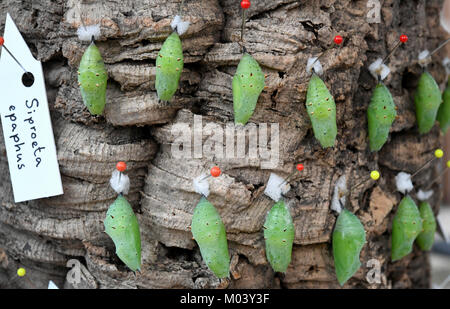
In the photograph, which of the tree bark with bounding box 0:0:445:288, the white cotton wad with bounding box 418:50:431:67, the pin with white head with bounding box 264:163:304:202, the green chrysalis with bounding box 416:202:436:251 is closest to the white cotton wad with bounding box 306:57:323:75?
the tree bark with bounding box 0:0:445:288

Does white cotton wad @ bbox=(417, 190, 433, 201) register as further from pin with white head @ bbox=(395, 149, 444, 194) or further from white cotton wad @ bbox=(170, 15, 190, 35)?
white cotton wad @ bbox=(170, 15, 190, 35)

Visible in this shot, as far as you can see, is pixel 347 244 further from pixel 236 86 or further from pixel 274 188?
pixel 236 86

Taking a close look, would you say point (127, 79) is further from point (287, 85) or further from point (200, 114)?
point (287, 85)

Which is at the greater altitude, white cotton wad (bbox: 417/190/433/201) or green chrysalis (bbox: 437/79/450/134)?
green chrysalis (bbox: 437/79/450/134)

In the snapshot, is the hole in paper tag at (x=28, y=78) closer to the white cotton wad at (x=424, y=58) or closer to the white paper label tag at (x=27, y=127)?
the white paper label tag at (x=27, y=127)

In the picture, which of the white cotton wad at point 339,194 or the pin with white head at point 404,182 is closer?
the white cotton wad at point 339,194

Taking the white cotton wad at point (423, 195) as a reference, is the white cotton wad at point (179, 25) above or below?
above

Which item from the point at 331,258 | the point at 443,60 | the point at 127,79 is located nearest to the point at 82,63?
the point at 127,79

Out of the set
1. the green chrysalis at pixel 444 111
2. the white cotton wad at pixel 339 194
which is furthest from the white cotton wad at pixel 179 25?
the green chrysalis at pixel 444 111
